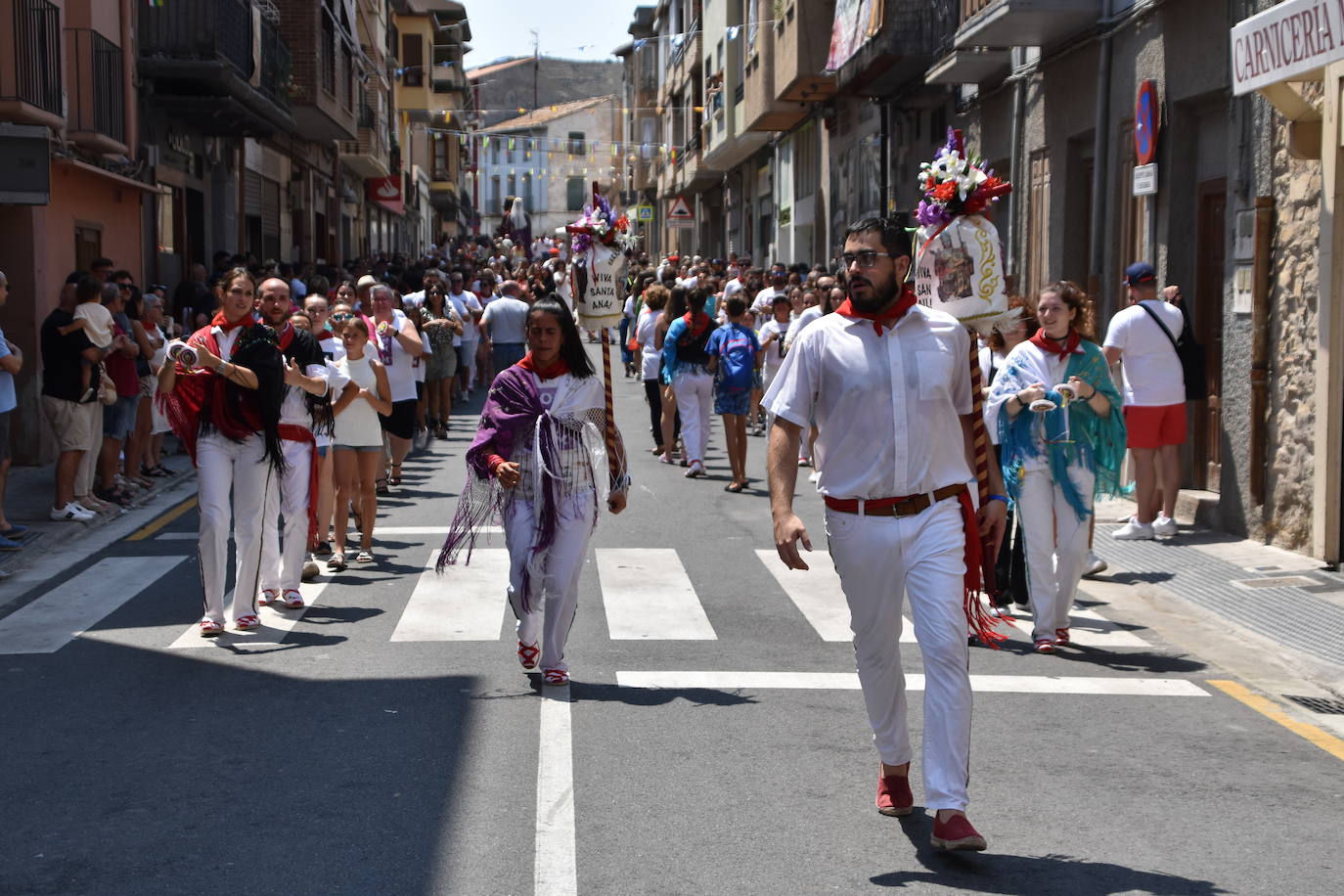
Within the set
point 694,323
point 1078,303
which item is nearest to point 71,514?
point 694,323

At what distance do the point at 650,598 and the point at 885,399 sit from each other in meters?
4.78

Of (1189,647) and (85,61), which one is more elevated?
(85,61)

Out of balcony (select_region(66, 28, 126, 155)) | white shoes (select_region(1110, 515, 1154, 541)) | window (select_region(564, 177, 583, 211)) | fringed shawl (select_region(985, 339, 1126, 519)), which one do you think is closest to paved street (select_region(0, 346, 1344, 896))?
fringed shawl (select_region(985, 339, 1126, 519))

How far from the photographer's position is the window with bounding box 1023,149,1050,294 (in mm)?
18234

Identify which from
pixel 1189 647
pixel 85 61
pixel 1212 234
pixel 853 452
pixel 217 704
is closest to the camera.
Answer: pixel 853 452

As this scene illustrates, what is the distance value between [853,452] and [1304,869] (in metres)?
1.88

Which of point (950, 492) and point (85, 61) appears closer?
point (950, 492)

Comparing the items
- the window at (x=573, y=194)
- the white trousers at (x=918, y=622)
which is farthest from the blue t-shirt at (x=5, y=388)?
the window at (x=573, y=194)

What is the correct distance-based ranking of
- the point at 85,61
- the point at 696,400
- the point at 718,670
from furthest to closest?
the point at 85,61
the point at 696,400
the point at 718,670

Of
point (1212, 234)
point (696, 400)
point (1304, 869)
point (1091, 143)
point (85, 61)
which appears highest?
point (85, 61)

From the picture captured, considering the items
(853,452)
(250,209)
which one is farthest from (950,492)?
(250,209)

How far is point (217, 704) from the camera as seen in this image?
7145mm

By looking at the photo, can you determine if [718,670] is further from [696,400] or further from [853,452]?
[696,400]

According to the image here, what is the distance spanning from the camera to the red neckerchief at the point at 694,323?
1622 centimetres
